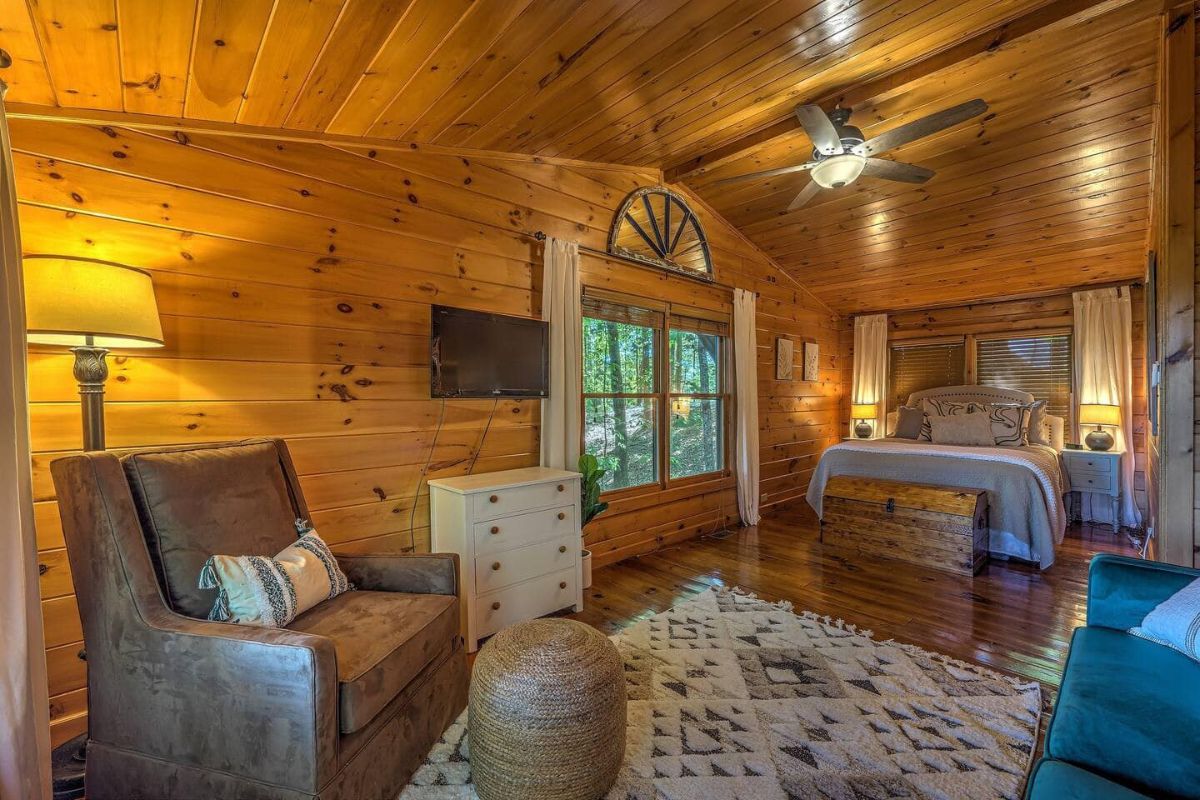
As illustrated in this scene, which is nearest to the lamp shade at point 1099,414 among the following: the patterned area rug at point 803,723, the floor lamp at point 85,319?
the patterned area rug at point 803,723

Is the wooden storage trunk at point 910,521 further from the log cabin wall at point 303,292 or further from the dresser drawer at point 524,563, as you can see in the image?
the dresser drawer at point 524,563

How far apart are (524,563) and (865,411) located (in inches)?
187

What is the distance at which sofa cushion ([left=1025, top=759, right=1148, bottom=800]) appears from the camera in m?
0.86

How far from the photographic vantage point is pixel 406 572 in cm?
190

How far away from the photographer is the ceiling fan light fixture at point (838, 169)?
8.66 ft

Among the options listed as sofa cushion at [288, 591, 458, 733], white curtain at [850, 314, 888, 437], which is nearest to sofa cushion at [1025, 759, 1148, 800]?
sofa cushion at [288, 591, 458, 733]

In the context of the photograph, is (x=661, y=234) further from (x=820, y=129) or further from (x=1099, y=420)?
(x=1099, y=420)

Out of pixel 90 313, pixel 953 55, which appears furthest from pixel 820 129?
pixel 90 313

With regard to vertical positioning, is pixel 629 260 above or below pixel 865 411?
above

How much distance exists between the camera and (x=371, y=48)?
67.8 inches

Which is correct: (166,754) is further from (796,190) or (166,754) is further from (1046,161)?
(1046,161)

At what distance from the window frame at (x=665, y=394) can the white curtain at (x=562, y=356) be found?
12cm

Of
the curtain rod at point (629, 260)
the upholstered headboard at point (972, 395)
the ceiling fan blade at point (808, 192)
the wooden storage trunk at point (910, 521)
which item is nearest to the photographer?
→ the ceiling fan blade at point (808, 192)

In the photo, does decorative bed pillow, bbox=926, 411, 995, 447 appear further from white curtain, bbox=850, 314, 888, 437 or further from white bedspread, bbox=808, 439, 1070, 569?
white curtain, bbox=850, 314, 888, 437
